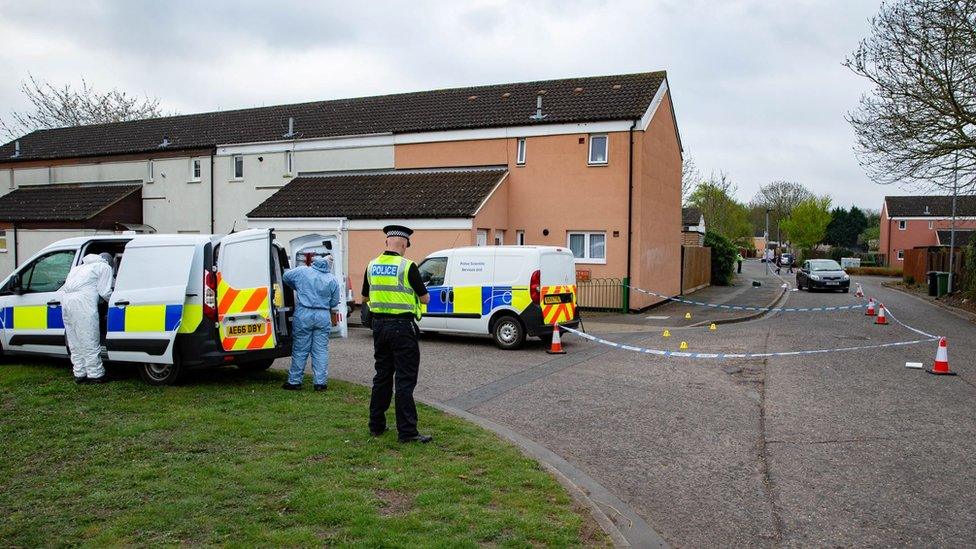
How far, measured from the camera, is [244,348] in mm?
8797

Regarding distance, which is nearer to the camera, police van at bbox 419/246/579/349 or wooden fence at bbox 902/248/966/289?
police van at bbox 419/246/579/349

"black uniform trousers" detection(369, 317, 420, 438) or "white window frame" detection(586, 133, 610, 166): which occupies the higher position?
"white window frame" detection(586, 133, 610, 166)

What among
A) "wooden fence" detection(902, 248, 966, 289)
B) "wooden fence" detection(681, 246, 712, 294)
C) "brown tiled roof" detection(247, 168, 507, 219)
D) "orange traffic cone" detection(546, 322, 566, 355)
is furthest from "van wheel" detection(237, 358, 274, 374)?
"wooden fence" detection(902, 248, 966, 289)

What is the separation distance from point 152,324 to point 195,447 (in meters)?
3.09

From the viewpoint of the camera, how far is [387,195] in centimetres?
2256

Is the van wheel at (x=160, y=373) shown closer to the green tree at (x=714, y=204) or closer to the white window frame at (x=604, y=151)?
the white window frame at (x=604, y=151)

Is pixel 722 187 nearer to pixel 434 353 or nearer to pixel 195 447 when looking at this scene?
pixel 434 353

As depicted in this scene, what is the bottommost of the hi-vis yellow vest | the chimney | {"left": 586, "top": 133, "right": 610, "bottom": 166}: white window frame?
the hi-vis yellow vest

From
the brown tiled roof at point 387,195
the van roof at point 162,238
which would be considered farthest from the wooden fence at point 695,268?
the van roof at point 162,238

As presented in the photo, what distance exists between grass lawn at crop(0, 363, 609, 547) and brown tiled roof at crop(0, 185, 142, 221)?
72.6ft

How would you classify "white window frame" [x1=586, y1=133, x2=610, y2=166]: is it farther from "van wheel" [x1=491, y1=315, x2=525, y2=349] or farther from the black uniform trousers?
the black uniform trousers

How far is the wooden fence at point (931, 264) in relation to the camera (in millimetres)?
29717

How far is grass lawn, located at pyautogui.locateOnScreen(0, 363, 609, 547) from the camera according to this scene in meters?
4.36

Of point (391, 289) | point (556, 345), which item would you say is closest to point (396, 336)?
point (391, 289)
